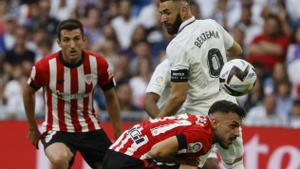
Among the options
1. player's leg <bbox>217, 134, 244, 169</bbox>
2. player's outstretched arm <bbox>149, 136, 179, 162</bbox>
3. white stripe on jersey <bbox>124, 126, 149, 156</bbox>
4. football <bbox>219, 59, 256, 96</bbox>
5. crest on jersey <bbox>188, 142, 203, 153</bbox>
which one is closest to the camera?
player's outstretched arm <bbox>149, 136, 179, 162</bbox>

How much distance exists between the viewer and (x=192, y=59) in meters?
8.66

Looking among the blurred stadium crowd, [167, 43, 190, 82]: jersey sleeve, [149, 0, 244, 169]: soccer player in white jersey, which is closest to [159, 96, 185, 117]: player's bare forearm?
[149, 0, 244, 169]: soccer player in white jersey

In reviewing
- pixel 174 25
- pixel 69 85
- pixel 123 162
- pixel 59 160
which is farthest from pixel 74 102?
pixel 123 162

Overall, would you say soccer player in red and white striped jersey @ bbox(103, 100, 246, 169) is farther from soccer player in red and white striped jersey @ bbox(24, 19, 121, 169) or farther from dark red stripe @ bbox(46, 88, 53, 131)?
dark red stripe @ bbox(46, 88, 53, 131)

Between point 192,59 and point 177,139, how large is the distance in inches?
60.1

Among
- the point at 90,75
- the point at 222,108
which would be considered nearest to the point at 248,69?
the point at 222,108

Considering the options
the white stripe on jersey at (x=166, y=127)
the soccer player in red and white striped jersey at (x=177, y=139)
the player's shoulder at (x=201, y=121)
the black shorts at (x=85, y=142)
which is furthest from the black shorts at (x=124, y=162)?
the black shorts at (x=85, y=142)

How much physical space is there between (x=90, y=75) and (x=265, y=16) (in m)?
4.73

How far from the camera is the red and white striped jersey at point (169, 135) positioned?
7.36 meters

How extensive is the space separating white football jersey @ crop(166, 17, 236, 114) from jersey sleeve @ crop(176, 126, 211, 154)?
132cm

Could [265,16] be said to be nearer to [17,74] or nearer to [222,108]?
[17,74]

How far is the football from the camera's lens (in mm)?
8484

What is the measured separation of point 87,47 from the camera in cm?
1512

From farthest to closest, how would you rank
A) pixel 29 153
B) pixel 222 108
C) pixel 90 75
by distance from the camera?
pixel 29 153 < pixel 90 75 < pixel 222 108
